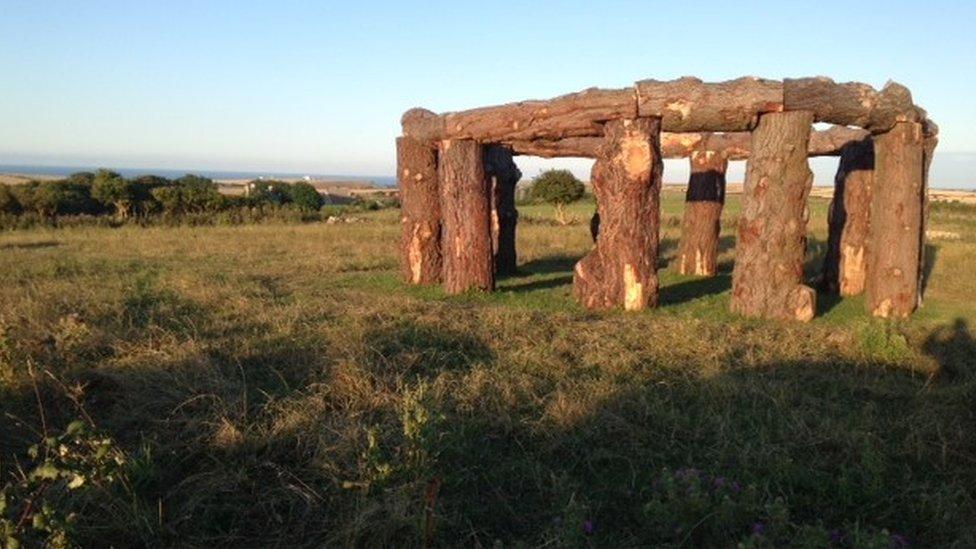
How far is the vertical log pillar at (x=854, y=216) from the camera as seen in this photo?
38.4 feet

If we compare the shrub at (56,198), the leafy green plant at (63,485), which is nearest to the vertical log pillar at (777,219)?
the leafy green plant at (63,485)

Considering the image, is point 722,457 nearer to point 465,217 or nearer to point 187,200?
point 465,217

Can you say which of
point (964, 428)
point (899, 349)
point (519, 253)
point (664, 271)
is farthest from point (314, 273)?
point (964, 428)

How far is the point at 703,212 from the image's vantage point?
1406cm

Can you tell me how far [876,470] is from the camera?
4.08 metres

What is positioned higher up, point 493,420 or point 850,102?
point 850,102

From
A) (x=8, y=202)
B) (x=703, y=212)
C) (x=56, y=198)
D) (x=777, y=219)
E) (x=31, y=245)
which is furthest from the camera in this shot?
(x=56, y=198)

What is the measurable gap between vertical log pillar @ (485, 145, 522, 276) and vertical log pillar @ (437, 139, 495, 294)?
2.55m

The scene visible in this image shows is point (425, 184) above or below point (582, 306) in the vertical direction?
above

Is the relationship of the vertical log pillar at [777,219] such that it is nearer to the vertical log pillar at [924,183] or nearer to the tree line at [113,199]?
the vertical log pillar at [924,183]

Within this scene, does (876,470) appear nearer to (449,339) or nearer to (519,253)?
(449,339)

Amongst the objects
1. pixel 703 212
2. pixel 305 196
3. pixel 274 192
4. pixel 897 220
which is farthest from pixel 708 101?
pixel 274 192

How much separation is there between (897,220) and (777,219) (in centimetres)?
191

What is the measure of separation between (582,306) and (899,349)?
13.2ft
